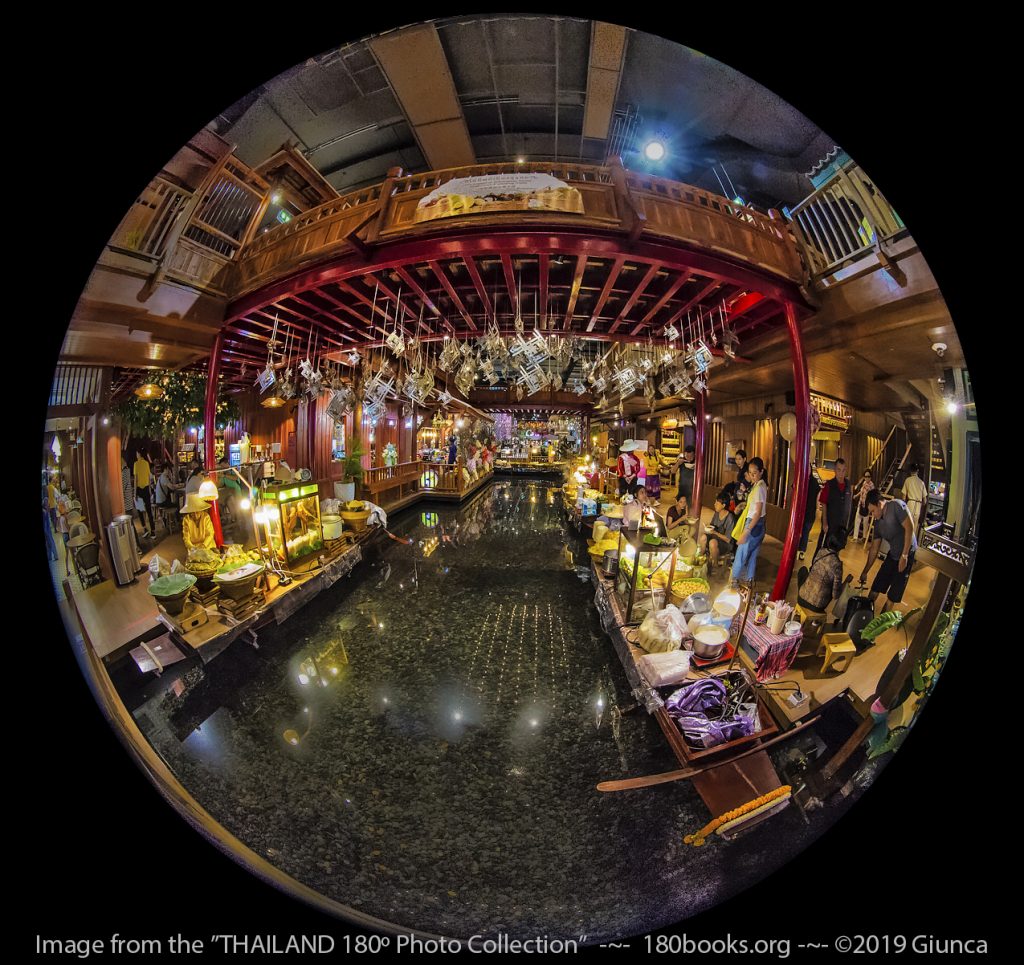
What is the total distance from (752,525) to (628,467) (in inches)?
15.3

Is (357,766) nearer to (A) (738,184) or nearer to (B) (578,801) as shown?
(B) (578,801)

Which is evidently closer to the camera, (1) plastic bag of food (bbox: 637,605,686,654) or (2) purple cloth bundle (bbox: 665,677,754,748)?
(2) purple cloth bundle (bbox: 665,677,754,748)

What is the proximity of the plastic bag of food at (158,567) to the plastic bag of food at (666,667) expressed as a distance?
3.44 feet

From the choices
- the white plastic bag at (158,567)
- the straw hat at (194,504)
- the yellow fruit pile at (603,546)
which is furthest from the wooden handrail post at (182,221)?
the yellow fruit pile at (603,546)

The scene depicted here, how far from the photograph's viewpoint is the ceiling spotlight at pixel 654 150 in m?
0.57

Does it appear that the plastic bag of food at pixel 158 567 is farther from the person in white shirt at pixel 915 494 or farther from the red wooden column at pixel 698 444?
the person in white shirt at pixel 915 494

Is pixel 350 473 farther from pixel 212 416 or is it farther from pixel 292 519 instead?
pixel 212 416

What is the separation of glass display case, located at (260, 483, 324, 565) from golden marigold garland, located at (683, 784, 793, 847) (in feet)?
3.29

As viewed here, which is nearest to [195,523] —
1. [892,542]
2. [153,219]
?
[153,219]

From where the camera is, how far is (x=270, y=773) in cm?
63

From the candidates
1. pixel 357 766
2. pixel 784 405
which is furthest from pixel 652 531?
pixel 357 766

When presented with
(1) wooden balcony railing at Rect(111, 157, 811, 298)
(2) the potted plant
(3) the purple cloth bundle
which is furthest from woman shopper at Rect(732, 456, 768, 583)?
(2) the potted plant

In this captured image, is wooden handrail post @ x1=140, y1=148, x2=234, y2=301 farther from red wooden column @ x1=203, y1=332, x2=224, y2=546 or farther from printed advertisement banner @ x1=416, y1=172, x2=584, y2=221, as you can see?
printed advertisement banner @ x1=416, y1=172, x2=584, y2=221

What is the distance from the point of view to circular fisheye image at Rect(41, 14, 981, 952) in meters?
0.53
